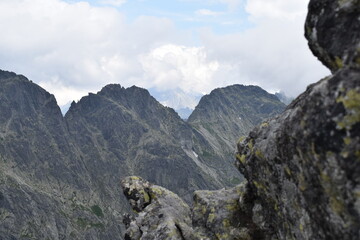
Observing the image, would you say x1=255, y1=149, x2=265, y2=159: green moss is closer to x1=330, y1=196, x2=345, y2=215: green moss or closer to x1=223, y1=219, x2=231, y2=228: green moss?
x1=330, y1=196, x2=345, y2=215: green moss

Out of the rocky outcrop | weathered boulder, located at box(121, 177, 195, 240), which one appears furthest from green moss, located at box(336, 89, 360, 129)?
weathered boulder, located at box(121, 177, 195, 240)

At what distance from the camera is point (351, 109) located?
30.8ft

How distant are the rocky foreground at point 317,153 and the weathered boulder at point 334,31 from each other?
3 centimetres

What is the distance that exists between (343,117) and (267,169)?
6.04m

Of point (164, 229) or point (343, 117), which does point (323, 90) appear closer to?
point (343, 117)

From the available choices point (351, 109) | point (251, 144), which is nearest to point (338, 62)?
point (351, 109)

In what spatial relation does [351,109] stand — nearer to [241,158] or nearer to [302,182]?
[302,182]

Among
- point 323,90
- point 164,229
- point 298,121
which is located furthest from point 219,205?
point 323,90

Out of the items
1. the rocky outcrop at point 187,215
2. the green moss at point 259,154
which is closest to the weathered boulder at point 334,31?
the green moss at point 259,154

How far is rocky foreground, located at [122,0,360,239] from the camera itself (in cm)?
947

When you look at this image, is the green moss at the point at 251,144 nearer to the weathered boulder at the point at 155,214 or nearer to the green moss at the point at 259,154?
the green moss at the point at 259,154

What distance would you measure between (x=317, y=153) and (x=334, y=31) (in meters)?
4.58

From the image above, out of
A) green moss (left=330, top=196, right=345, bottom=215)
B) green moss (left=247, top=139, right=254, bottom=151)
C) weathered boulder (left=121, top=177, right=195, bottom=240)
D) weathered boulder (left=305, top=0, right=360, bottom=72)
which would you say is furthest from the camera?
weathered boulder (left=121, top=177, right=195, bottom=240)

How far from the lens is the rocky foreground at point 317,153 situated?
947 centimetres
